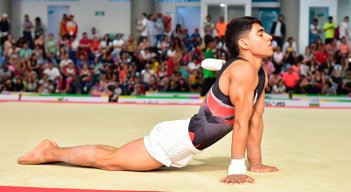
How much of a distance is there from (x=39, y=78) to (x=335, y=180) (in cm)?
1508

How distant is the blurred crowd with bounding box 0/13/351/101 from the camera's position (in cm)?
1712

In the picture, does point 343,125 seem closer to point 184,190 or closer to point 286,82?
point 184,190

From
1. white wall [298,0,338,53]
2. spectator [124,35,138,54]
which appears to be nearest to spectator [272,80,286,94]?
spectator [124,35,138,54]

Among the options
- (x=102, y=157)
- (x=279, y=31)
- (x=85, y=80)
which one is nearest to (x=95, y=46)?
(x=85, y=80)

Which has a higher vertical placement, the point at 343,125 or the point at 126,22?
the point at 126,22

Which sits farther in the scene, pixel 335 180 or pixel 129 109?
pixel 129 109

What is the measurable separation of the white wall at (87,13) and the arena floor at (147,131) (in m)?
11.8

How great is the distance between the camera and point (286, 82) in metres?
17.2

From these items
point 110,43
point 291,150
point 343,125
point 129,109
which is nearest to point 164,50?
point 110,43

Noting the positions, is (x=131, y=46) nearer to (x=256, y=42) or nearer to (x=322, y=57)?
(x=322, y=57)

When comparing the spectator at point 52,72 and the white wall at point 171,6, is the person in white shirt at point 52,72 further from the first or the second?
the white wall at point 171,6

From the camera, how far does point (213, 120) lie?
14.9 feet

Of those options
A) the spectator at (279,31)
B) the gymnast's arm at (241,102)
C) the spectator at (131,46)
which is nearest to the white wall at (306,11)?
the spectator at (279,31)

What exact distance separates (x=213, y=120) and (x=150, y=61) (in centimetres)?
1450
